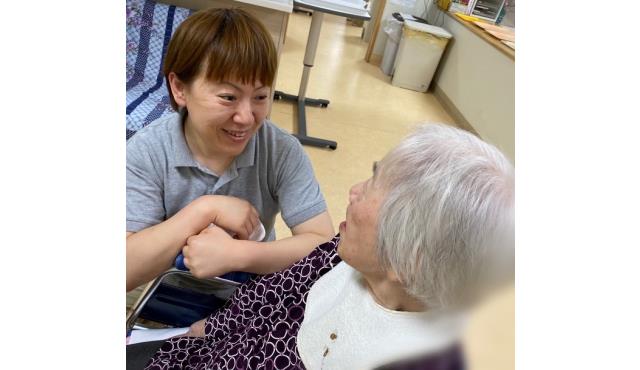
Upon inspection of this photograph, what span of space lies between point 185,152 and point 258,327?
464 millimetres

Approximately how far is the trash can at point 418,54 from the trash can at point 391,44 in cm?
21

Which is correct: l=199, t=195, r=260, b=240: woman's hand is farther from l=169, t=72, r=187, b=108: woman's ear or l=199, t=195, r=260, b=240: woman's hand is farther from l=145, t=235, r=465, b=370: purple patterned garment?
l=169, t=72, r=187, b=108: woman's ear

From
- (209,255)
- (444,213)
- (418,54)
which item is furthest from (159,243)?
(418,54)

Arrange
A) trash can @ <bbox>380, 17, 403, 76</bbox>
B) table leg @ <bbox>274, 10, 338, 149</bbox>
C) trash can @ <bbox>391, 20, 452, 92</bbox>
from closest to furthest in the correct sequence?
table leg @ <bbox>274, 10, 338, 149</bbox>, trash can @ <bbox>391, 20, 452, 92</bbox>, trash can @ <bbox>380, 17, 403, 76</bbox>

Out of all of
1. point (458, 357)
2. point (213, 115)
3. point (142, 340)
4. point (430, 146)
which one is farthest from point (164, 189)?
point (458, 357)

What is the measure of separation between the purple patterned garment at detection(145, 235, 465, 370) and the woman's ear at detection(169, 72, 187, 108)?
1.62ft

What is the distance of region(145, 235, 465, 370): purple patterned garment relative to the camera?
0.83 metres

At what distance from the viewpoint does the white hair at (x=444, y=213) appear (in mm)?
396

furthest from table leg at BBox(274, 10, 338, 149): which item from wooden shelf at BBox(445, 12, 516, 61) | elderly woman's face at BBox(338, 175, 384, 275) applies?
elderly woman's face at BBox(338, 175, 384, 275)

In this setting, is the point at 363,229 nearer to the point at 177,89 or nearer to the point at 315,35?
the point at 177,89

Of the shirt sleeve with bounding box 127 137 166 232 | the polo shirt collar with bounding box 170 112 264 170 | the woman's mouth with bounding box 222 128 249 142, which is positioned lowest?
the shirt sleeve with bounding box 127 137 166 232

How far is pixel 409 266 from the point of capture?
1.74ft

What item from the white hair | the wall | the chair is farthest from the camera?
the wall
